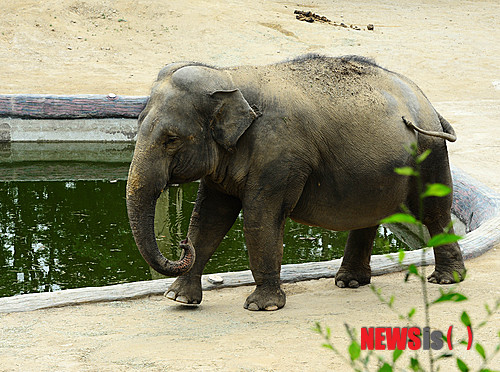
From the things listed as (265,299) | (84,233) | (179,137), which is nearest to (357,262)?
(265,299)

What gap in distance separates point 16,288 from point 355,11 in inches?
633

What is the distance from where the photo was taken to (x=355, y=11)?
2114 centimetres

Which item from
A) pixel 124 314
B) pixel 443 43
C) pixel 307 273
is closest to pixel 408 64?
pixel 443 43

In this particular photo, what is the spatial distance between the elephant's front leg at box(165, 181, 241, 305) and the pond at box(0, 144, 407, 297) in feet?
3.94

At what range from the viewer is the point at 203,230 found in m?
5.16

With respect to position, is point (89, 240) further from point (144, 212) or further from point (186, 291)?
point (144, 212)

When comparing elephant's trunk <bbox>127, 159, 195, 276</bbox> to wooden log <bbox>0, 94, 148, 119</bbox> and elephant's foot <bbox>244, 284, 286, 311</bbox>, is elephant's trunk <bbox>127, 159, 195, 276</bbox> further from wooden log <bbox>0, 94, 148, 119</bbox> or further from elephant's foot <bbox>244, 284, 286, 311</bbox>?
wooden log <bbox>0, 94, 148, 119</bbox>

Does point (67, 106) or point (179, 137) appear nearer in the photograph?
point (179, 137)

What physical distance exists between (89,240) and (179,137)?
11.4ft

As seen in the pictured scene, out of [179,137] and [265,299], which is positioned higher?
[179,137]

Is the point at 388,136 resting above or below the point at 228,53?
above

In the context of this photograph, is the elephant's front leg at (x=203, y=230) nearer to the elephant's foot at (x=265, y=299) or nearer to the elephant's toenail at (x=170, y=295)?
the elephant's toenail at (x=170, y=295)

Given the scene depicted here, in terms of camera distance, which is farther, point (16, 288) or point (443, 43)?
point (443, 43)

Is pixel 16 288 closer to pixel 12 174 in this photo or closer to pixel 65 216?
pixel 65 216
